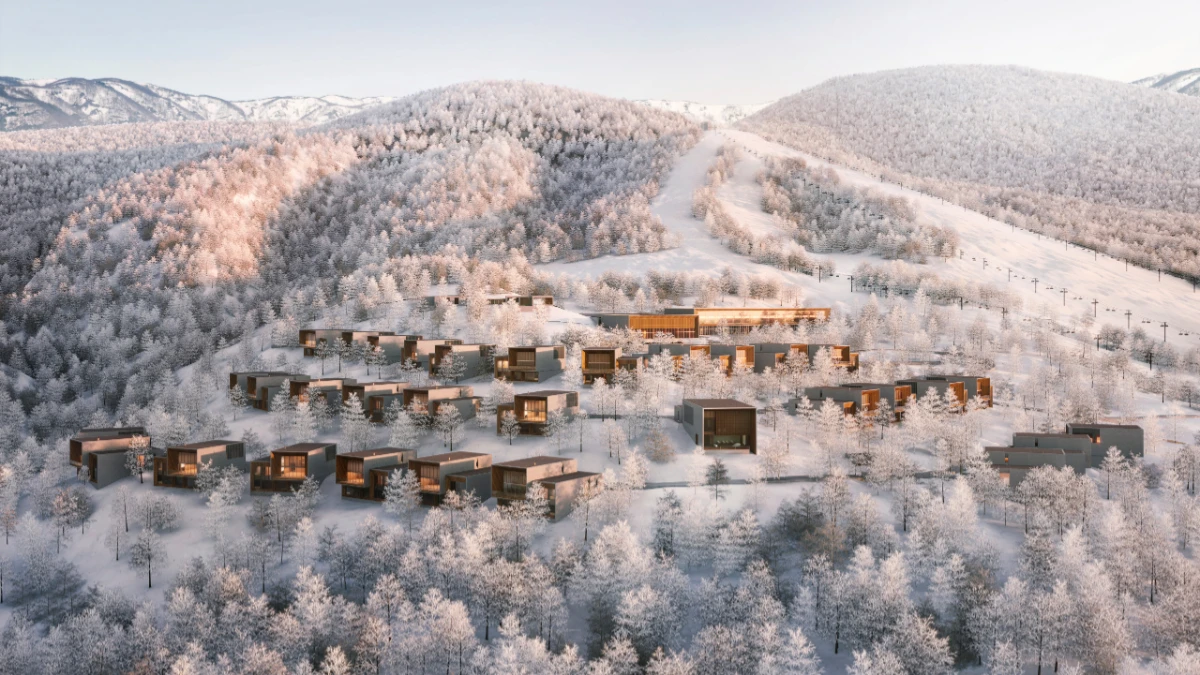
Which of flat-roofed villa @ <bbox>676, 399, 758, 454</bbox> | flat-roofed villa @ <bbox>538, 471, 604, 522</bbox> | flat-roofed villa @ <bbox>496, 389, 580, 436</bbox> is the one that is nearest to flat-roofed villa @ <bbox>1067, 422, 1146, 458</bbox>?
flat-roofed villa @ <bbox>676, 399, 758, 454</bbox>

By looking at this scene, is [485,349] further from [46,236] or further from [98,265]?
[46,236]

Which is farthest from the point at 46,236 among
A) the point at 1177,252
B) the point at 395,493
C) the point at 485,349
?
the point at 1177,252

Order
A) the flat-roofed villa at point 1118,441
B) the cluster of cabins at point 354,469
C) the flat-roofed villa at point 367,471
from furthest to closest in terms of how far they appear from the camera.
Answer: the flat-roofed villa at point 1118,441 < the flat-roofed villa at point 367,471 < the cluster of cabins at point 354,469

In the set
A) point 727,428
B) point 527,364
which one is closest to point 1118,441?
point 727,428

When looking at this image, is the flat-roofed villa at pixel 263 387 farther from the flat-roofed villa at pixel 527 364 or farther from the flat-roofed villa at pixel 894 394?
the flat-roofed villa at pixel 894 394

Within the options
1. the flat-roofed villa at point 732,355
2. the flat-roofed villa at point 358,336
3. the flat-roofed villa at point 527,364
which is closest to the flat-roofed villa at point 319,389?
the flat-roofed villa at point 358,336

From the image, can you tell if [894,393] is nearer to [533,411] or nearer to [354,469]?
[533,411]

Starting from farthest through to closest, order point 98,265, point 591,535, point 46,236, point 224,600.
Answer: point 46,236
point 98,265
point 591,535
point 224,600
